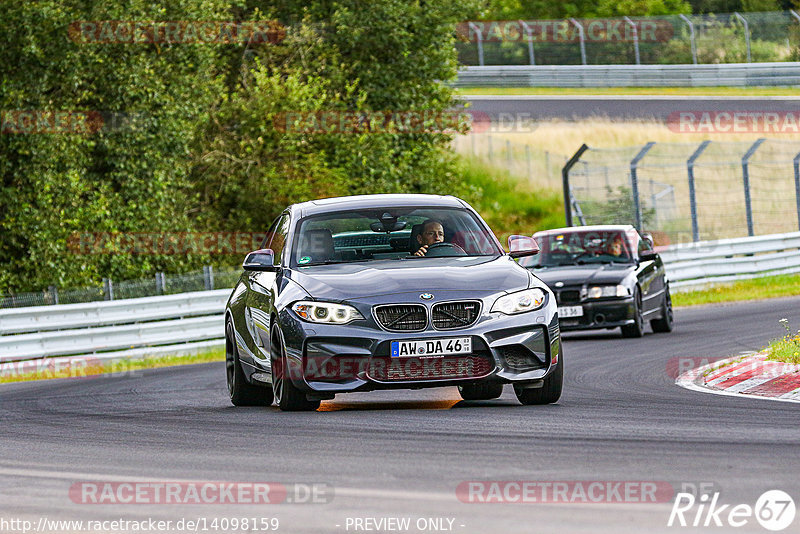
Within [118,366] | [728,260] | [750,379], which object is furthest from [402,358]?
[728,260]

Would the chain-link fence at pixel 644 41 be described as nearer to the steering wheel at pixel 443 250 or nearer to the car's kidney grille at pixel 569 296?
the car's kidney grille at pixel 569 296

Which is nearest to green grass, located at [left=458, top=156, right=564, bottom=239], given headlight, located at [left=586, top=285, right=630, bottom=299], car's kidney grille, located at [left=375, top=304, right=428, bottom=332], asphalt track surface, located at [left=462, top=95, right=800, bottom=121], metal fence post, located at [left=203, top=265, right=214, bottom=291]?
asphalt track surface, located at [left=462, top=95, right=800, bottom=121]

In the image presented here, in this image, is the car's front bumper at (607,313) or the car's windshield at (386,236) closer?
the car's windshield at (386,236)

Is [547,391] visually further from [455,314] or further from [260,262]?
[260,262]

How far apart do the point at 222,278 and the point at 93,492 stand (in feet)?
61.0

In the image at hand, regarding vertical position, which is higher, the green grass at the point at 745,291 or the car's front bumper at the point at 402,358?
the car's front bumper at the point at 402,358

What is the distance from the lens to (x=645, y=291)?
19688 mm

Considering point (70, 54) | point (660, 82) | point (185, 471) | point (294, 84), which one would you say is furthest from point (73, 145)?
point (660, 82)

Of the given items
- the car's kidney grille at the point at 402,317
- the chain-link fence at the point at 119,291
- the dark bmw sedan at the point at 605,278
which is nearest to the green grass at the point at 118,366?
the chain-link fence at the point at 119,291

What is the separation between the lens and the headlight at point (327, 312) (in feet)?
33.2

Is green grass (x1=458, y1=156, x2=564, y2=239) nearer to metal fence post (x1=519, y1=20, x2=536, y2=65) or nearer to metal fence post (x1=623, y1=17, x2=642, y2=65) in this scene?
metal fence post (x1=519, y1=20, x2=536, y2=65)

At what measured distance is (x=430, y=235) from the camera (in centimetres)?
1132

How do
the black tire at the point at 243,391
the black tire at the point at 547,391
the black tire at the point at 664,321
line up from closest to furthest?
the black tire at the point at 547,391
the black tire at the point at 243,391
the black tire at the point at 664,321

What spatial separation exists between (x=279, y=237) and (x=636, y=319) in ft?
27.3
